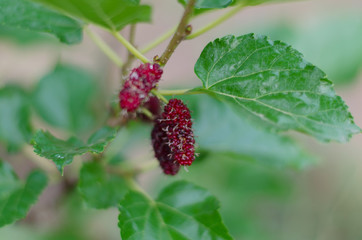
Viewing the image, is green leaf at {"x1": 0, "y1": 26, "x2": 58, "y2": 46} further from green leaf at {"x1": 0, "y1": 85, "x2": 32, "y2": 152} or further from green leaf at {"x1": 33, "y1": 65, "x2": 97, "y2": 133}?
green leaf at {"x1": 0, "y1": 85, "x2": 32, "y2": 152}

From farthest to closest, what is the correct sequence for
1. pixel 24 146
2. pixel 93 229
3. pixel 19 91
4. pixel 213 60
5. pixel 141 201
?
pixel 93 229 → pixel 19 91 → pixel 24 146 → pixel 141 201 → pixel 213 60


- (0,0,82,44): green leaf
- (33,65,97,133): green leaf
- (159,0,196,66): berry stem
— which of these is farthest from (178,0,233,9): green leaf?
(33,65,97,133): green leaf

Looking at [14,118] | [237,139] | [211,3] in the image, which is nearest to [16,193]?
[14,118]

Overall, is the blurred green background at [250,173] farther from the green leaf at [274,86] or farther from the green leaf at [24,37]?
the green leaf at [274,86]

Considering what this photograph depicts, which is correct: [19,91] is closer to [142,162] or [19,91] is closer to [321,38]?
[142,162]

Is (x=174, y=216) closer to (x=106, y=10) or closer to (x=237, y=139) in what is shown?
(x=106, y=10)

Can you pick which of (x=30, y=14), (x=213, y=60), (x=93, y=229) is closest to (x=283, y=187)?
(x=93, y=229)
